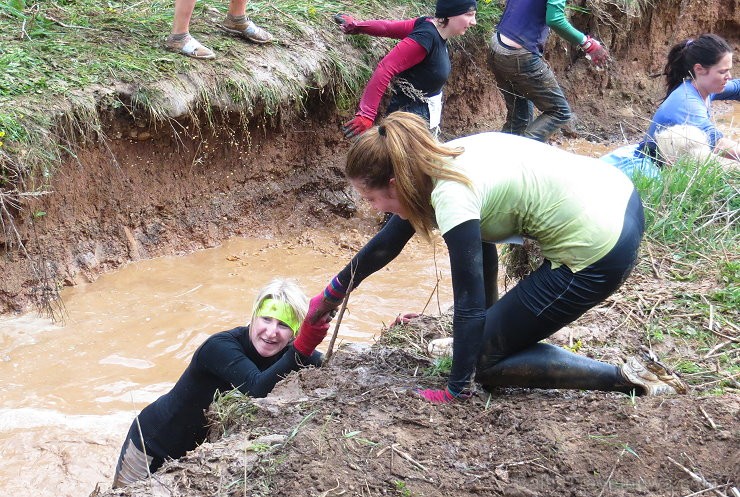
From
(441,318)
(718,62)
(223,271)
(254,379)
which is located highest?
(718,62)

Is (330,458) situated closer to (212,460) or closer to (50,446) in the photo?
(212,460)

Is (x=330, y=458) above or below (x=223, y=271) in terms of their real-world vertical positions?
above

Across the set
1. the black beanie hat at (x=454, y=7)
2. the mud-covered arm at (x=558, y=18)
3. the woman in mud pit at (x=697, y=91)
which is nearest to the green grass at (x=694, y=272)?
the woman in mud pit at (x=697, y=91)

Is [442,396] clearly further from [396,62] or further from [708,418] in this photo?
[396,62]

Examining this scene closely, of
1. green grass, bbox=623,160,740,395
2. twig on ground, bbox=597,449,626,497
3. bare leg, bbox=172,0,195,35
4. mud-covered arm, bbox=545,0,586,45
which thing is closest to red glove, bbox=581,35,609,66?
mud-covered arm, bbox=545,0,586,45

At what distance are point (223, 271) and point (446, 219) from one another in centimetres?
401

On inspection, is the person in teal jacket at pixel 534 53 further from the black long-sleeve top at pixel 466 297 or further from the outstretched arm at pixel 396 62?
the black long-sleeve top at pixel 466 297

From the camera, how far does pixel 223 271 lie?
6539mm

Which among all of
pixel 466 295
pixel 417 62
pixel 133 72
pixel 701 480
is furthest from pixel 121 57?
pixel 701 480

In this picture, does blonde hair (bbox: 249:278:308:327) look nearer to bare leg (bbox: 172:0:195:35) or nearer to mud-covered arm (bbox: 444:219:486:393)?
mud-covered arm (bbox: 444:219:486:393)

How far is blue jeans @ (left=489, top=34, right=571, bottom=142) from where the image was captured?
664cm

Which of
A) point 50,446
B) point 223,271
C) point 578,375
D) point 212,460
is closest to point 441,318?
point 578,375

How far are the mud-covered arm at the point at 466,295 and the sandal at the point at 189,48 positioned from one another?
13.4 feet

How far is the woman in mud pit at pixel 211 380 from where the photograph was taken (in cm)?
345
